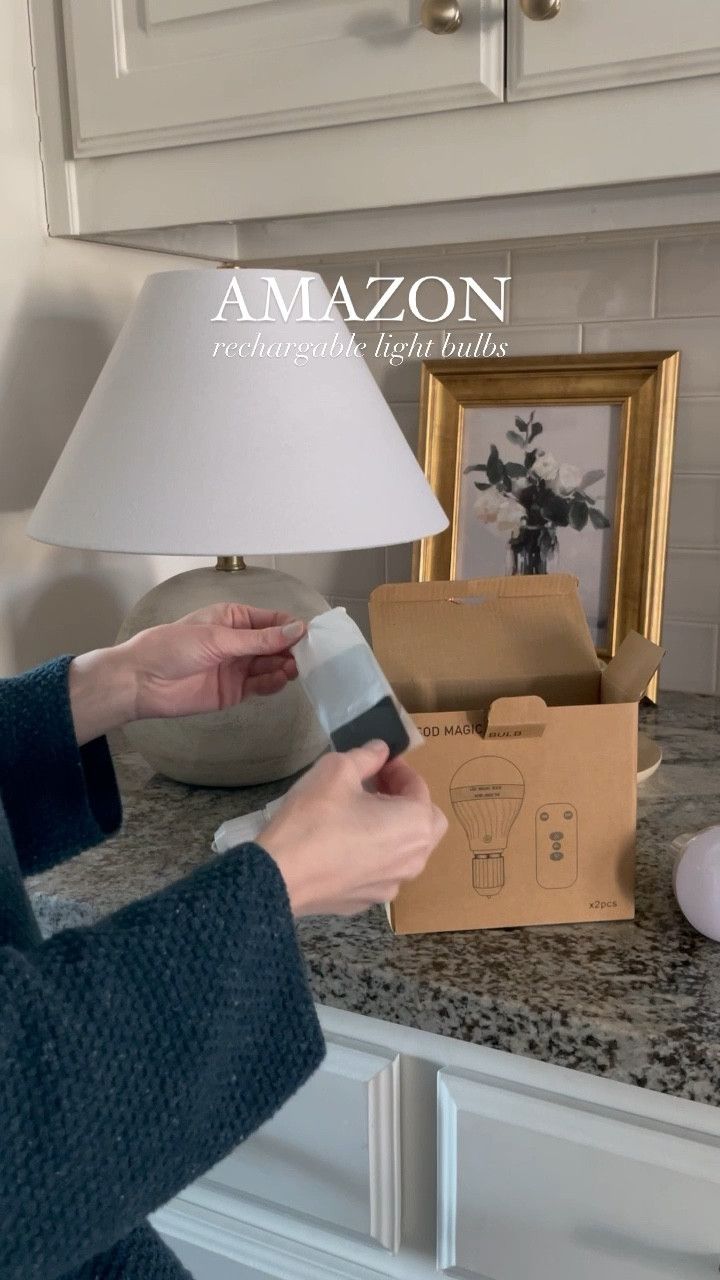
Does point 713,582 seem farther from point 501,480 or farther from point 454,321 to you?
point 454,321

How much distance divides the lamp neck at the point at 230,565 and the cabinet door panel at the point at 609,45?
464 millimetres

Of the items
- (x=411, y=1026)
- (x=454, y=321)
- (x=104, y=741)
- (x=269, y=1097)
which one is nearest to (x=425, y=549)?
(x=454, y=321)

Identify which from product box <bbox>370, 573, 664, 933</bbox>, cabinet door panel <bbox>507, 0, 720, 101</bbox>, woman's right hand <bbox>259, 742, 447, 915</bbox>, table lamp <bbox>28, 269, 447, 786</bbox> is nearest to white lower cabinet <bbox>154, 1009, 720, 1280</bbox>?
product box <bbox>370, 573, 664, 933</bbox>

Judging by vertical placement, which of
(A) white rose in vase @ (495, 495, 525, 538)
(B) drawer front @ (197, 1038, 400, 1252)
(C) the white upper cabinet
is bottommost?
(B) drawer front @ (197, 1038, 400, 1252)

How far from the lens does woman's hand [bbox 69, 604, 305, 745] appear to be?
2.53ft

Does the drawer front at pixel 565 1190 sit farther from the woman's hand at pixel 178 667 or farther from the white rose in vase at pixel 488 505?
the white rose in vase at pixel 488 505

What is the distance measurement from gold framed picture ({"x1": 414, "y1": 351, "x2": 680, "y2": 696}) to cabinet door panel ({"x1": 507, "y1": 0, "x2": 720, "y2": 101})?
1.17 feet

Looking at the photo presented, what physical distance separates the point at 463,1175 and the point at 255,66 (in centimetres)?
90

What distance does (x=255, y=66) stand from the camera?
2.98 ft

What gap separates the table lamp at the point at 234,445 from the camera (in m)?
0.82

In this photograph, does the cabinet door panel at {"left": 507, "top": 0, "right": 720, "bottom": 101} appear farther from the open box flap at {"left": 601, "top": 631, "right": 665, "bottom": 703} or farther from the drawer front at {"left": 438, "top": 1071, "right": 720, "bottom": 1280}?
the drawer front at {"left": 438, "top": 1071, "right": 720, "bottom": 1280}

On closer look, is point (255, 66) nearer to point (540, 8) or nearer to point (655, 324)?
point (540, 8)

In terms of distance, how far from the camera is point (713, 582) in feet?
3.84

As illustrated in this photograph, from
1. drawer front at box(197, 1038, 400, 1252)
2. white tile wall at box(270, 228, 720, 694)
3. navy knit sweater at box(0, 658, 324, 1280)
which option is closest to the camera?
navy knit sweater at box(0, 658, 324, 1280)
